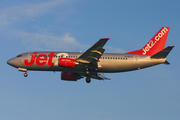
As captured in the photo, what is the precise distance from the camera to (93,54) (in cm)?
5116

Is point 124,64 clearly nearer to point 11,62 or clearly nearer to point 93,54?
point 93,54

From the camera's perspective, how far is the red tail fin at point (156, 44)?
5678 centimetres

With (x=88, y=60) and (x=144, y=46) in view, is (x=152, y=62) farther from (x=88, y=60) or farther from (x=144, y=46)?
(x=88, y=60)

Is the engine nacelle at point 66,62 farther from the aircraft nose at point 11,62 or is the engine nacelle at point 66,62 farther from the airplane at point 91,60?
the aircraft nose at point 11,62

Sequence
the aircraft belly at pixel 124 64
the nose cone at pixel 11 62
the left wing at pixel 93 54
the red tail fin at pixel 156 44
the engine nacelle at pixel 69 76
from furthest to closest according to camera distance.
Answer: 1. the engine nacelle at pixel 69 76
2. the nose cone at pixel 11 62
3. the red tail fin at pixel 156 44
4. the aircraft belly at pixel 124 64
5. the left wing at pixel 93 54

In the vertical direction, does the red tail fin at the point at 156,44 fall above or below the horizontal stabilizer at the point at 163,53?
above

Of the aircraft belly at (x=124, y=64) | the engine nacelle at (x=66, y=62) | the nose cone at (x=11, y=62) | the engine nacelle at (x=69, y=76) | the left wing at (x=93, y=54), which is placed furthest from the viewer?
the engine nacelle at (x=69, y=76)

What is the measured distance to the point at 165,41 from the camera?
58.0 meters

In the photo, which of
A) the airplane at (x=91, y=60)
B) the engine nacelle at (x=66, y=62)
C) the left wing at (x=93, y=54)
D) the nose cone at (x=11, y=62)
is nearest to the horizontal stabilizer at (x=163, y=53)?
the airplane at (x=91, y=60)

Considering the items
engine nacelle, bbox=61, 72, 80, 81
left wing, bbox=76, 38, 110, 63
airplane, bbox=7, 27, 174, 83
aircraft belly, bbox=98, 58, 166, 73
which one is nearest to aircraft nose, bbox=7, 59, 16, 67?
airplane, bbox=7, 27, 174, 83

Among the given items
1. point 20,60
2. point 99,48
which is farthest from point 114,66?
point 20,60

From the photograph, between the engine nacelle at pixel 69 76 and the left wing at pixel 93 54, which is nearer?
the left wing at pixel 93 54

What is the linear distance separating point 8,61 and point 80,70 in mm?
15094

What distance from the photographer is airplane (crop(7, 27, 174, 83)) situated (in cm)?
5166
